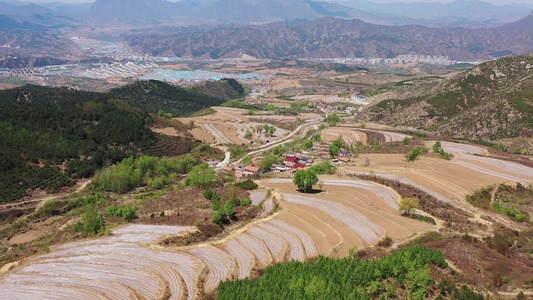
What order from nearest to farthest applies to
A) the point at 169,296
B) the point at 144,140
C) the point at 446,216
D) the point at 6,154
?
1. the point at 169,296
2. the point at 446,216
3. the point at 6,154
4. the point at 144,140

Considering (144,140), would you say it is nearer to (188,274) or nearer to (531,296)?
(188,274)

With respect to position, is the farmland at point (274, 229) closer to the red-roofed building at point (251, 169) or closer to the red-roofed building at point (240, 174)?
the red-roofed building at point (240, 174)

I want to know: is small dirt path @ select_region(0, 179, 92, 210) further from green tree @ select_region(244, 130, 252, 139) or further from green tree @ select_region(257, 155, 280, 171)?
green tree @ select_region(244, 130, 252, 139)

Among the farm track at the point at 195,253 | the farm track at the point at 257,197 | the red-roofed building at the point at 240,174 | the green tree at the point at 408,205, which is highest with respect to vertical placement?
the green tree at the point at 408,205

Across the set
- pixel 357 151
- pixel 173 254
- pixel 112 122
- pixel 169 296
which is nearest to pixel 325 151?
pixel 357 151

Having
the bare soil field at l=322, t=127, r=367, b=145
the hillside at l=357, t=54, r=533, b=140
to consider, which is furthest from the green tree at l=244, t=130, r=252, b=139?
the hillside at l=357, t=54, r=533, b=140

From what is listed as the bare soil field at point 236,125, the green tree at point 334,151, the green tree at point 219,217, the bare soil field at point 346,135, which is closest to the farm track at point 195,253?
the green tree at point 219,217

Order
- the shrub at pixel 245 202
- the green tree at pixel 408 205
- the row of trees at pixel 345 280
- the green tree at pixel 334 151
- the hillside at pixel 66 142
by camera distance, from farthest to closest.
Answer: the green tree at pixel 334 151 → the hillside at pixel 66 142 → the shrub at pixel 245 202 → the green tree at pixel 408 205 → the row of trees at pixel 345 280

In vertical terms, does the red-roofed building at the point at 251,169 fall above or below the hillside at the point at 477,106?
below
